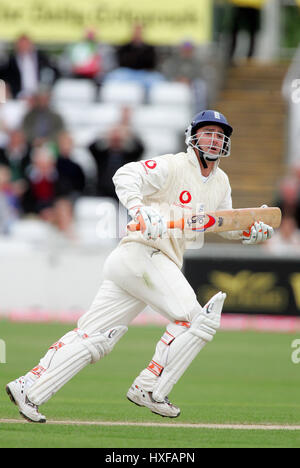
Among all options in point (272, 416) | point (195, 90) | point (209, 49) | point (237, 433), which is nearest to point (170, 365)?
point (237, 433)

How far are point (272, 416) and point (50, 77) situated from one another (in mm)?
12410

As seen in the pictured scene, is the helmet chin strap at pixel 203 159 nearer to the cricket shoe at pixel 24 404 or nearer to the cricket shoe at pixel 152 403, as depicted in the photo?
the cricket shoe at pixel 152 403

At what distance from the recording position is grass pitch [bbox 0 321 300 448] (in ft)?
22.4

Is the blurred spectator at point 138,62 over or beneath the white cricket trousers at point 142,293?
beneath

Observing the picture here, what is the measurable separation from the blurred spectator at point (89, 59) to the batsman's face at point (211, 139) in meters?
11.6

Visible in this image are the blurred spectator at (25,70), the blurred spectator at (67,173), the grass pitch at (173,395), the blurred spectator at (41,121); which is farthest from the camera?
the blurred spectator at (25,70)

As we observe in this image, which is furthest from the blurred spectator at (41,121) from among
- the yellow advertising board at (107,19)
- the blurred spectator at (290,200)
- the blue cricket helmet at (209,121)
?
the blue cricket helmet at (209,121)

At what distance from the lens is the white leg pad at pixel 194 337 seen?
7336 mm

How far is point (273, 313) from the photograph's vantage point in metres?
15.4

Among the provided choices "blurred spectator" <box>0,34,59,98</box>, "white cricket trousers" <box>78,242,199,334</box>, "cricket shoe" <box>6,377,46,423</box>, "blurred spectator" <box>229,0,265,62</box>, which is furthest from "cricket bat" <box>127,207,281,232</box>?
"blurred spectator" <box>229,0,265,62</box>

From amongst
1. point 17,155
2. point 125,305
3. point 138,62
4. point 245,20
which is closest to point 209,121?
point 125,305

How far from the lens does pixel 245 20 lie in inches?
860

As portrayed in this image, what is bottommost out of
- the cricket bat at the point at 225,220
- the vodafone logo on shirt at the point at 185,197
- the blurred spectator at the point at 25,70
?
the blurred spectator at the point at 25,70

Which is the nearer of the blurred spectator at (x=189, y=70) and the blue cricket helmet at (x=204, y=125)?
the blue cricket helmet at (x=204, y=125)
